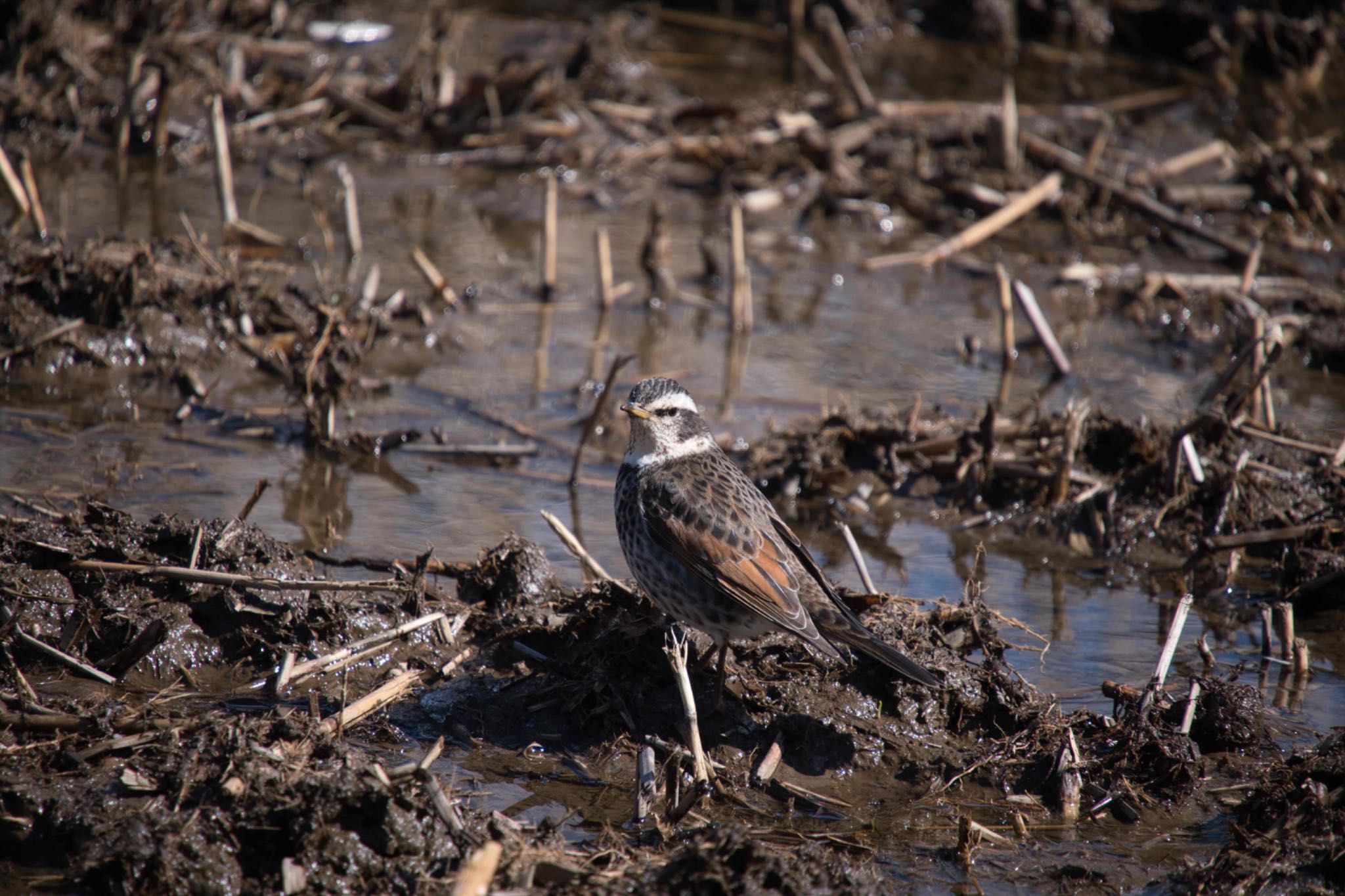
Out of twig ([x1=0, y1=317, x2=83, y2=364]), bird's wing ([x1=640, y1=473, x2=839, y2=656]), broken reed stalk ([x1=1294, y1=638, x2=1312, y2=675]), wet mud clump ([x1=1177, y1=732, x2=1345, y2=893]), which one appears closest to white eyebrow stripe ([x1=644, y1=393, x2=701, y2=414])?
bird's wing ([x1=640, y1=473, x2=839, y2=656])

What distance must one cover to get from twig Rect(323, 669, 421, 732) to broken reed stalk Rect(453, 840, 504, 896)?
47.0 inches

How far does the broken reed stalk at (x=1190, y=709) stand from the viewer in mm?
5449

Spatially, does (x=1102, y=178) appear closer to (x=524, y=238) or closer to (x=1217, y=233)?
(x=1217, y=233)

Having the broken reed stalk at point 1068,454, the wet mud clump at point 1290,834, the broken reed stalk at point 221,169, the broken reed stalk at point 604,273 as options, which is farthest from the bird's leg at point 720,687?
the broken reed stalk at point 221,169

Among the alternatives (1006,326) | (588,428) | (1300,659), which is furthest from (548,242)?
(1300,659)

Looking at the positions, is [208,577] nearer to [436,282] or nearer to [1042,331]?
[436,282]

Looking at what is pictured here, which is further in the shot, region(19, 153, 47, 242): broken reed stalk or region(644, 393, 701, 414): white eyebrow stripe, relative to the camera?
region(19, 153, 47, 242): broken reed stalk

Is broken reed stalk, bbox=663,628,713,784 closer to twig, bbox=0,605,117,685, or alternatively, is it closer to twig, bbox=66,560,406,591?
twig, bbox=66,560,406,591

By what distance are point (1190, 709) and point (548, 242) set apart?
6264mm

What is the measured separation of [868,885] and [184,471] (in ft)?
15.5

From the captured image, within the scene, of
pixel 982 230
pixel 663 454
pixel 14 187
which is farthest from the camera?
pixel 982 230

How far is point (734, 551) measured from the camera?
5.55 m

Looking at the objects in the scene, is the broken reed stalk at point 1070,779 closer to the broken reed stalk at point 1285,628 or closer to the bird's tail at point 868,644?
the bird's tail at point 868,644

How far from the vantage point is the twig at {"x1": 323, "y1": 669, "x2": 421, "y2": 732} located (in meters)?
4.88
